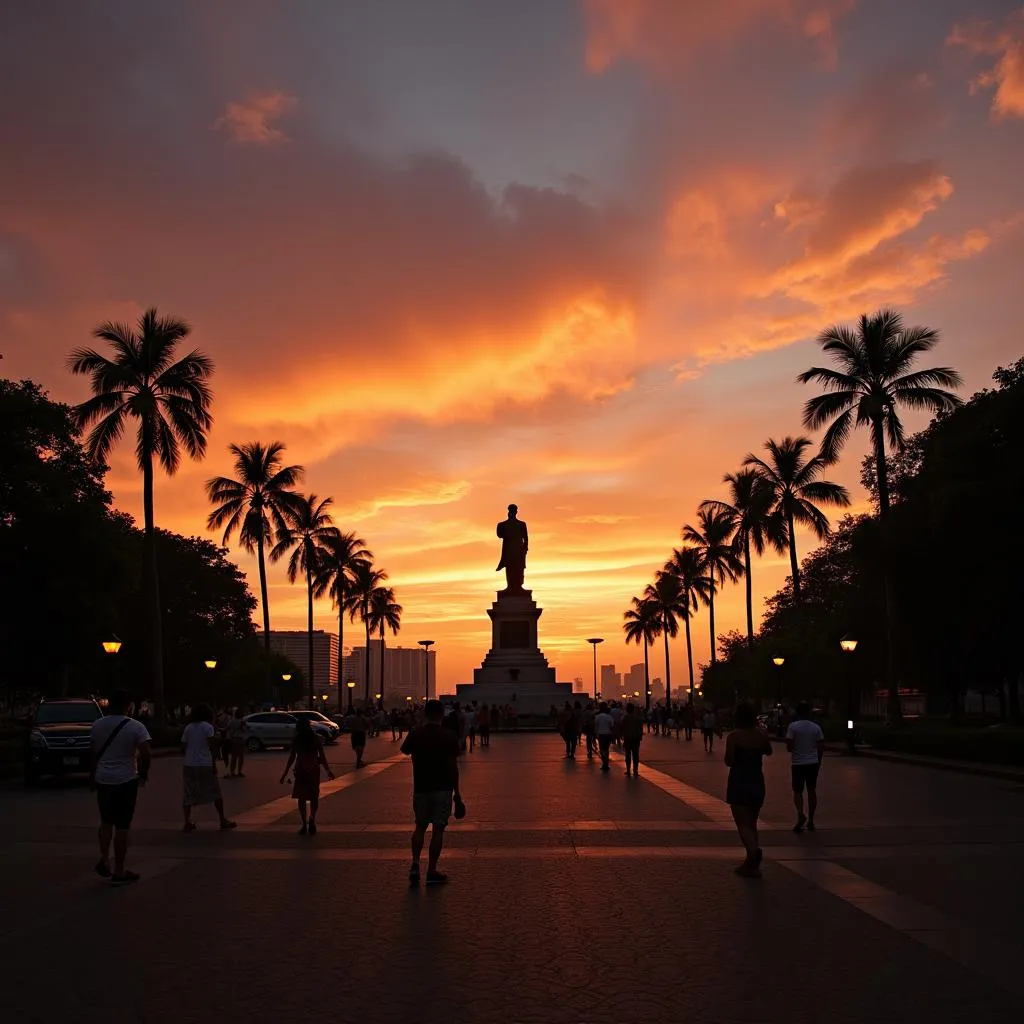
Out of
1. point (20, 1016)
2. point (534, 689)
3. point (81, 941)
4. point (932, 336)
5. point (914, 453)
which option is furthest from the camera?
point (534, 689)

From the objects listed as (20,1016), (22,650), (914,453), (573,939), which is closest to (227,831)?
(573,939)

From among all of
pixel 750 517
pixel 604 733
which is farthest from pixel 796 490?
pixel 604 733

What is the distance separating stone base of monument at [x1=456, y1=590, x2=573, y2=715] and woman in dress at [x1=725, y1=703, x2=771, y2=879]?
2193 inches

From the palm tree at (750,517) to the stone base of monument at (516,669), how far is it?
12755 millimetres

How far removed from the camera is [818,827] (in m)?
16.4

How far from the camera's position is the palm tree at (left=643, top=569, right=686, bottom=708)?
349ft

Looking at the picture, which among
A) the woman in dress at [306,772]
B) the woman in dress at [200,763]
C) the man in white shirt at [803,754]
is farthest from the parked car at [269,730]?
the man in white shirt at [803,754]

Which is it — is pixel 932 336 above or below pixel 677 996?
above

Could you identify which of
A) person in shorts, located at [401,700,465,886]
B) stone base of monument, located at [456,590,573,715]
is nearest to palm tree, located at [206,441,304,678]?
stone base of monument, located at [456,590,573,715]

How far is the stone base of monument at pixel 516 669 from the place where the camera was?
6831 cm

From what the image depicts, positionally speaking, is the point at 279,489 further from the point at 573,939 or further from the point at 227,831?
the point at 573,939

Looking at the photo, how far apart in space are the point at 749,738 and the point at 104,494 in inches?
1372

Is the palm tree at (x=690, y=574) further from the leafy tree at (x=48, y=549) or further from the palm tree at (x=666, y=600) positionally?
the leafy tree at (x=48, y=549)

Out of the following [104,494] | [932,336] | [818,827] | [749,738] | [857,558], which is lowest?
[818,827]
